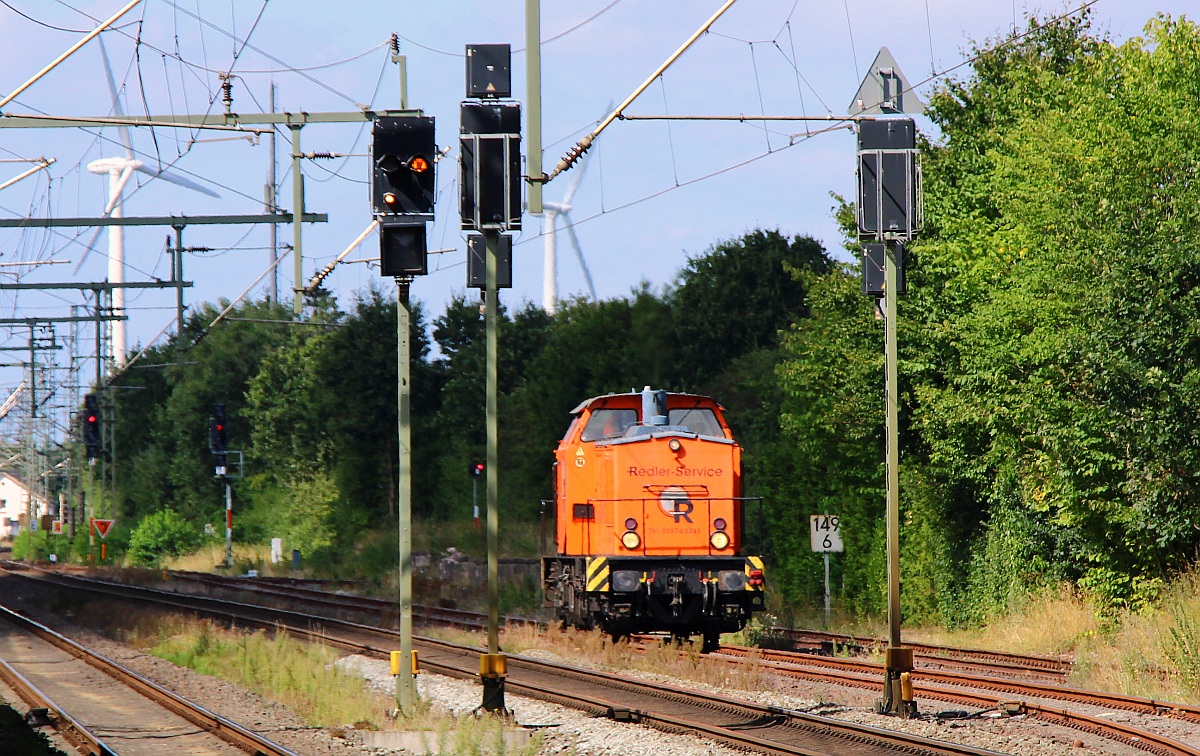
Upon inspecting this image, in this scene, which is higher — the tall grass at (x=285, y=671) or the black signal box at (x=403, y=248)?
the black signal box at (x=403, y=248)

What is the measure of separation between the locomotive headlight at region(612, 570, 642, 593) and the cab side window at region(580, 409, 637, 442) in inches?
89.0

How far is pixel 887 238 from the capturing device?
50.5 ft

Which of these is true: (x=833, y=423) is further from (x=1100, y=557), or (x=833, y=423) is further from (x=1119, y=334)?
(x=1119, y=334)

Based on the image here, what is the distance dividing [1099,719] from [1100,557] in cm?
993

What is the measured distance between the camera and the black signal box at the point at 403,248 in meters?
13.9

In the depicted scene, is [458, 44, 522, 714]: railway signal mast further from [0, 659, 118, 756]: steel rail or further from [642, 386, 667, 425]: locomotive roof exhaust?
[642, 386, 667, 425]: locomotive roof exhaust

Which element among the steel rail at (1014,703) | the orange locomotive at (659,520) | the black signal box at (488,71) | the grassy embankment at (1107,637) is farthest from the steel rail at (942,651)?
the black signal box at (488,71)

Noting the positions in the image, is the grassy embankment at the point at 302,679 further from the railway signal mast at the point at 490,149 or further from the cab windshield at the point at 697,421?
the cab windshield at the point at 697,421

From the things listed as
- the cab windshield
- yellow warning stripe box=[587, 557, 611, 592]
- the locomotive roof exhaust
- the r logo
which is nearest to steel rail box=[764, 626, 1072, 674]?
the r logo

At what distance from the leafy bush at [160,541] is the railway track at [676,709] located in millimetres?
45288

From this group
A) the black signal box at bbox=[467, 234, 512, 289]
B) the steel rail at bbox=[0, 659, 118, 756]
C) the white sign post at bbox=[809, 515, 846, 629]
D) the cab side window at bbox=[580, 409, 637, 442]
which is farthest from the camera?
the white sign post at bbox=[809, 515, 846, 629]

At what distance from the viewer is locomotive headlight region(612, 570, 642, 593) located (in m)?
18.9

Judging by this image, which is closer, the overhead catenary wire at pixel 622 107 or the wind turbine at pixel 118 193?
the overhead catenary wire at pixel 622 107

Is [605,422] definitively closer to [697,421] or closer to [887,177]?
[697,421]
